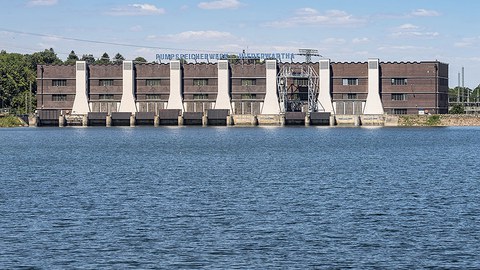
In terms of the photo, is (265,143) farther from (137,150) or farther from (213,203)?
(213,203)

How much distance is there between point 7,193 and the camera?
213 feet

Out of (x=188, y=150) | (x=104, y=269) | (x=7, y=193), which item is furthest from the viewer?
(x=188, y=150)

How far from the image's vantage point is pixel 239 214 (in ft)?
175

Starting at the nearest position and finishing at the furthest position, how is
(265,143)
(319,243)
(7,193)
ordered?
(319,243) < (7,193) < (265,143)

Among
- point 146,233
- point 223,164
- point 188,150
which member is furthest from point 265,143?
point 146,233

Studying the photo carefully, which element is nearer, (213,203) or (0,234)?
(0,234)

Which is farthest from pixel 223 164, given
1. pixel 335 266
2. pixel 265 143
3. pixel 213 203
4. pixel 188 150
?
pixel 335 266

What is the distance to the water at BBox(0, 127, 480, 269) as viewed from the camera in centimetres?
4062

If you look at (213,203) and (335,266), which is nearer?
(335,266)

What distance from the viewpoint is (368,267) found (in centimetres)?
3853

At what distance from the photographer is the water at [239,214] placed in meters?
40.6

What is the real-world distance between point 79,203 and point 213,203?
27.0 ft

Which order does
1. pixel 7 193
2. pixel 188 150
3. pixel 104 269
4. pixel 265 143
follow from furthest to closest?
pixel 265 143 < pixel 188 150 < pixel 7 193 < pixel 104 269

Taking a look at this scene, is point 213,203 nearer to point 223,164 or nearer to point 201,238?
point 201,238
